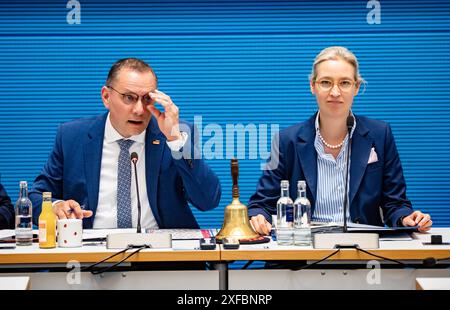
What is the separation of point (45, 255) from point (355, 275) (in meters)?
1.07

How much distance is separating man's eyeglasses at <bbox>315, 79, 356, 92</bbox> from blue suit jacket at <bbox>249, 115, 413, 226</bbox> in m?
0.19

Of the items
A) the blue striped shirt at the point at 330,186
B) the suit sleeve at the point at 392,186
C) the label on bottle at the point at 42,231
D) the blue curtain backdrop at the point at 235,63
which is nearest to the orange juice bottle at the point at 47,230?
the label on bottle at the point at 42,231

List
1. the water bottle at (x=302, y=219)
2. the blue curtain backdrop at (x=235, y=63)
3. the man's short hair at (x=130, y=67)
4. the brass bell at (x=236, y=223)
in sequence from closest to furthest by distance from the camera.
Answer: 1. the water bottle at (x=302, y=219)
2. the brass bell at (x=236, y=223)
3. the man's short hair at (x=130, y=67)
4. the blue curtain backdrop at (x=235, y=63)

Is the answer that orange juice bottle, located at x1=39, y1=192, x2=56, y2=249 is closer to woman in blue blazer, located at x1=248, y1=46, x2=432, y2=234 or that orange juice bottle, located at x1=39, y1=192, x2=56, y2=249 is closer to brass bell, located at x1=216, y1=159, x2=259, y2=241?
brass bell, located at x1=216, y1=159, x2=259, y2=241

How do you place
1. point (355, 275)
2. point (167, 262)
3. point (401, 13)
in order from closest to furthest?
point (355, 275) → point (167, 262) → point (401, 13)

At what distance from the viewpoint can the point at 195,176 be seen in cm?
320

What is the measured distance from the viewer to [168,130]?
3133 mm

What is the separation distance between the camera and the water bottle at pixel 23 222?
2.62 metres

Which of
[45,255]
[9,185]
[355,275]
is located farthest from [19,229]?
[9,185]

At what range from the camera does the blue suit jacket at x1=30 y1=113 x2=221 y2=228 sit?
3232mm

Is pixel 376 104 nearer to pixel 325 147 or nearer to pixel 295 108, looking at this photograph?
pixel 295 108

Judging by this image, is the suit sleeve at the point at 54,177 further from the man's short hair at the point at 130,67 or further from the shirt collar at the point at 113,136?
the man's short hair at the point at 130,67

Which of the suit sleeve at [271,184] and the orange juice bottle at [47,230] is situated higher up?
the suit sleeve at [271,184]

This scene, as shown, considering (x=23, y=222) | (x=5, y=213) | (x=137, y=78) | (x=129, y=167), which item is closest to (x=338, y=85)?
(x=137, y=78)
